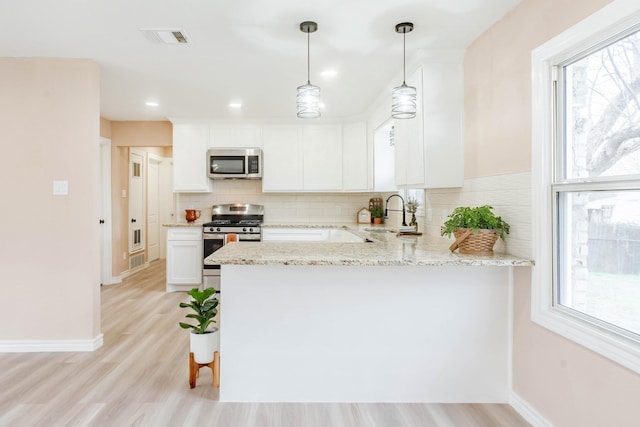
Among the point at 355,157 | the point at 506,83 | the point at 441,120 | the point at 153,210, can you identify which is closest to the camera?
the point at 506,83

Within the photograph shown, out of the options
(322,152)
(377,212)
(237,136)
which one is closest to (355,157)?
(322,152)

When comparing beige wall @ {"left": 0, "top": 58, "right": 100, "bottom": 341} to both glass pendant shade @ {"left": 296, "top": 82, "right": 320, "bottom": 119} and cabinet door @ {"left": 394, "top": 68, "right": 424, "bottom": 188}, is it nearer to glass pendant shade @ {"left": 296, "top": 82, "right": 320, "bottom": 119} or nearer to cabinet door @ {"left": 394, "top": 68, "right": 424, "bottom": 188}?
glass pendant shade @ {"left": 296, "top": 82, "right": 320, "bottom": 119}

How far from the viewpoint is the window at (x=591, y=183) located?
1.65m

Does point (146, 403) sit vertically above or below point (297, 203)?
below

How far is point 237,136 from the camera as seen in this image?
5547 millimetres

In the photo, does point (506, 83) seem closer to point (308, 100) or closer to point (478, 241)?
point (478, 241)

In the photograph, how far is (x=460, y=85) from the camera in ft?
9.89

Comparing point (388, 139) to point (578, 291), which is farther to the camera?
point (388, 139)

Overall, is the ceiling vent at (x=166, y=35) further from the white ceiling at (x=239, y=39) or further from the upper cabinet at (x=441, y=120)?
the upper cabinet at (x=441, y=120)

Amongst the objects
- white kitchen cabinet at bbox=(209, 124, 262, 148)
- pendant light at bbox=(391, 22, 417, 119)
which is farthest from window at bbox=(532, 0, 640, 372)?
white kitchen cabinet at bbox=(209, 124, 262, 148)

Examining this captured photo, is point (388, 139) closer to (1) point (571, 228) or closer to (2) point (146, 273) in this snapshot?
(1) point (571, 228)

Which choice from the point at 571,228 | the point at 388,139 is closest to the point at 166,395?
the point at 571,228

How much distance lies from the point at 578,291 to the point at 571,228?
31 cm

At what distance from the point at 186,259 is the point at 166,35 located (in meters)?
3.23
